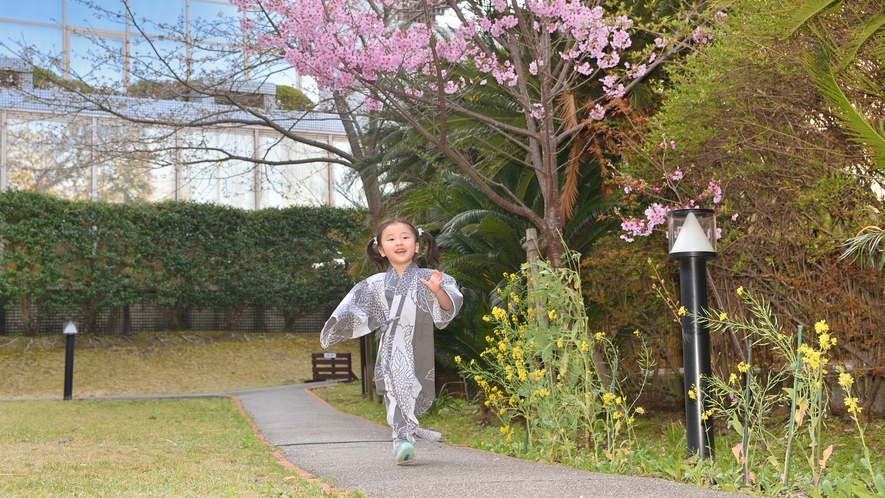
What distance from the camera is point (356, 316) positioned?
548cm

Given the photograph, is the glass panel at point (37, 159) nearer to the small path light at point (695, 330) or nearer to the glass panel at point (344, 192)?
the glass panel at point (344, 192)

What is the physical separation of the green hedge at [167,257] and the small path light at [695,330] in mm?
14756

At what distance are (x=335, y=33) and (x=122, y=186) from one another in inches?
704

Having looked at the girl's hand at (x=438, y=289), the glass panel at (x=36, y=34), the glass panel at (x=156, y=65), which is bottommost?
the girl's hand at (x=438, y=289)

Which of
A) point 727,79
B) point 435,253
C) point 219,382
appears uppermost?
point 727,79

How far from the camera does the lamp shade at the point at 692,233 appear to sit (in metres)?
4.94

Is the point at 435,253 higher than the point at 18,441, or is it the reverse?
the point at 435,253

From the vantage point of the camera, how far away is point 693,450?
483cm

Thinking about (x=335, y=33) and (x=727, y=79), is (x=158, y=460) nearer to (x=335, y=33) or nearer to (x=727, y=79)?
(x=335, y=33)

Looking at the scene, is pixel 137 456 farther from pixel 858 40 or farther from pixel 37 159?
pixel 37 159

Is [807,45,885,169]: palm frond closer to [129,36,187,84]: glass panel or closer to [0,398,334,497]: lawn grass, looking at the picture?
[0,398,334,497]: lawn grass

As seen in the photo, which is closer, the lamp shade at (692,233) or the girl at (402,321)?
the lamp shade at (692,233)

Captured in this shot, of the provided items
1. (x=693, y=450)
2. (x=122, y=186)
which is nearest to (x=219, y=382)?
(x=122, y=186)

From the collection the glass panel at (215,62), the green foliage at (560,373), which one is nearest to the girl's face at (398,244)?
the green foliage at (560,373)
